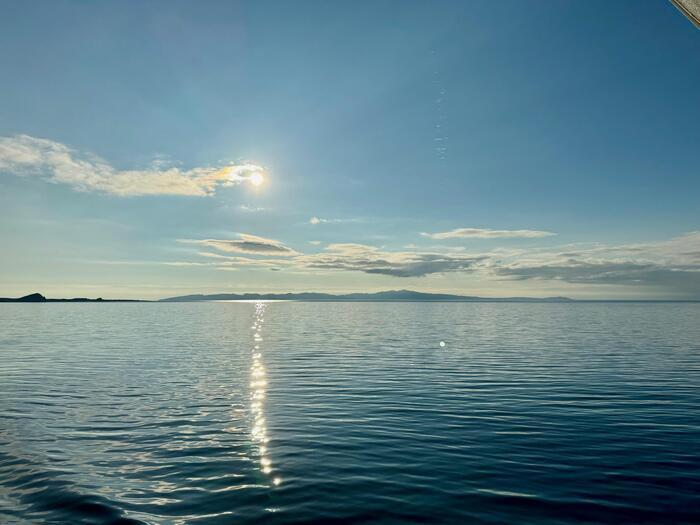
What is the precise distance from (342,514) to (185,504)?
4753 millimetres

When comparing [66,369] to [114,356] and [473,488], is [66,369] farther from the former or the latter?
[473,488]

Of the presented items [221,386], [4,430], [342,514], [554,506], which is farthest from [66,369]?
[554,506]

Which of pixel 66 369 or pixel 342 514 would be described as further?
pixel 66 369

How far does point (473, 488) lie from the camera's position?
14.8 metres

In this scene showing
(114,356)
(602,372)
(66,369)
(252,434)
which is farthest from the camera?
(114,356)

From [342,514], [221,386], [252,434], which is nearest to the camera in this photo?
[342,514]

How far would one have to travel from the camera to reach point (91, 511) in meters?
13.1

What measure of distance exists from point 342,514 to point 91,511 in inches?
285

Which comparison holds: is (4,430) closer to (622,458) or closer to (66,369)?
(66,369)

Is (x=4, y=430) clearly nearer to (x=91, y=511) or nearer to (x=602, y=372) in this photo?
(x=91, y=511)

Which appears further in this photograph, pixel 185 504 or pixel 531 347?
pixel 531 347

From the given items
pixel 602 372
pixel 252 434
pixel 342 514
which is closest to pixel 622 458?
pixel 342 514

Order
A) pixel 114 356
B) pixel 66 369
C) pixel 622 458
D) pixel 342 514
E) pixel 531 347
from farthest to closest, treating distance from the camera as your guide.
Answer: pixel 531 347 → pixel 114 356 → pixel 66 369 → pixel 622 458 → pixel 342 514

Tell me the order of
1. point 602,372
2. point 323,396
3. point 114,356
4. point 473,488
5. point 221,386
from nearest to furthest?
point 473,488
point 323,396
point 221,386
point 602,372
point 114,356
